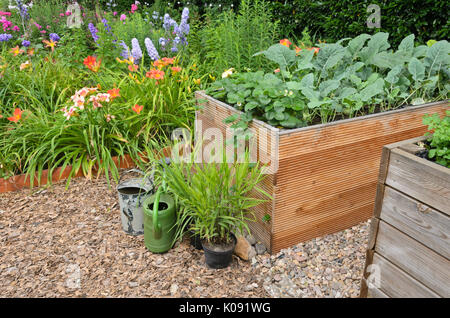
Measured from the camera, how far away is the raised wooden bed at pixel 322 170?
77.8 inches

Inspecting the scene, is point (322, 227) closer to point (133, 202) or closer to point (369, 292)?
point (369, 292)

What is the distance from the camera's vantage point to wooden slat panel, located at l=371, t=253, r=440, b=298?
147 centimetres

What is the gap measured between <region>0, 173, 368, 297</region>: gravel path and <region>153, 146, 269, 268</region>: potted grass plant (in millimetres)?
133

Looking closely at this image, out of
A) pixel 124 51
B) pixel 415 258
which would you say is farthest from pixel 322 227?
pixel 124 51

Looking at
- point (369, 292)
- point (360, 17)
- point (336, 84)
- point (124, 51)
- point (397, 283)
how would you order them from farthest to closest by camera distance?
point (124, 51) → point (360, 17) → point (336, 84) → point (369, 292) → point (397, 283)

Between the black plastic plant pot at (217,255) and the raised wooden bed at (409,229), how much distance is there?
0.65 metres

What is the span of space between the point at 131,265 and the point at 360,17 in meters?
2.69

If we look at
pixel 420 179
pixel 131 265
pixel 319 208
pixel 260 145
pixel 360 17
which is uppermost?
pixel 360 17

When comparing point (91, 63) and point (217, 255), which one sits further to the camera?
point (91, 63)

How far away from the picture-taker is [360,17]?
332 centimetres

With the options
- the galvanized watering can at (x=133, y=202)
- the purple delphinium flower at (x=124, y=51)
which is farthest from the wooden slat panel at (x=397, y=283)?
the purple delphinium flower at (x=124, y=51)

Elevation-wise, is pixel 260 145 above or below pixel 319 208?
above

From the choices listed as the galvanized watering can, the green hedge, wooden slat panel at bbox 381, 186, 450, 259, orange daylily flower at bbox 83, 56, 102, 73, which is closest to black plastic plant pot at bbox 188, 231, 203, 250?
the galvanized watering can
